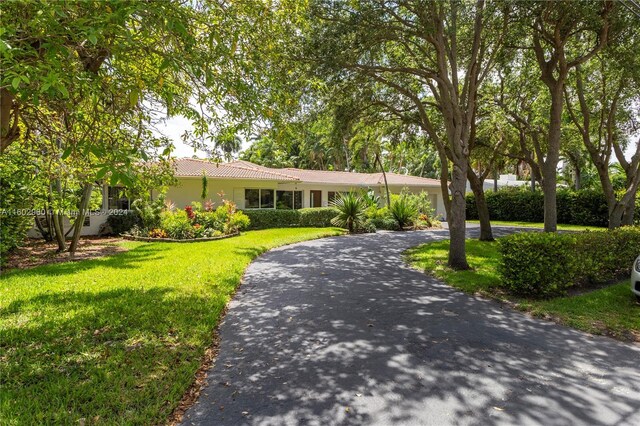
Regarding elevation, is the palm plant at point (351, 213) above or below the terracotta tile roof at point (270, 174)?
below

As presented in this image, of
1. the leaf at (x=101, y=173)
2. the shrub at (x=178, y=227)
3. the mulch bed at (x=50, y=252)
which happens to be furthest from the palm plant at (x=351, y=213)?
the leaf at (x=101, y=173)

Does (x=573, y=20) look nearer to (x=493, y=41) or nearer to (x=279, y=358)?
(x=493, y=41)

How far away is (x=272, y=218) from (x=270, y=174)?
151 inches

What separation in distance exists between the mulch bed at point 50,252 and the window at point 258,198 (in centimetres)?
858

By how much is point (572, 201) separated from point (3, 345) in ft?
97.3

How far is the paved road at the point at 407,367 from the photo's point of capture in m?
3.27

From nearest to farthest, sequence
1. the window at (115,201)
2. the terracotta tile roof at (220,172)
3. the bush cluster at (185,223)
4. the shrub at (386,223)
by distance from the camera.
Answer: the bush cluster at (185,223), the window at (115,201), the terracotta tile roof at (220,172), the shrub at (386,223)

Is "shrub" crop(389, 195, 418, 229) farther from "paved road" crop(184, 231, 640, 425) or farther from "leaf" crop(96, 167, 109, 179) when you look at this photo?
"leaf" crop(96, 167, 109, 179)

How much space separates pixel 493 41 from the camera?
11.1 meters

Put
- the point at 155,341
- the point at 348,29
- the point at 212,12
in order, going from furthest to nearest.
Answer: the point at 348,29
the point at 212,12
the point at 155,341

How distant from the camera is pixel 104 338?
188 inches

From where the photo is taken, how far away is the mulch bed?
415 inches

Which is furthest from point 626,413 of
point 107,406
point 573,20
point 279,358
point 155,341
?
point 573,20

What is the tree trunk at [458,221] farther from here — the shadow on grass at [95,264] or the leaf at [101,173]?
the leaf at [101,173]
